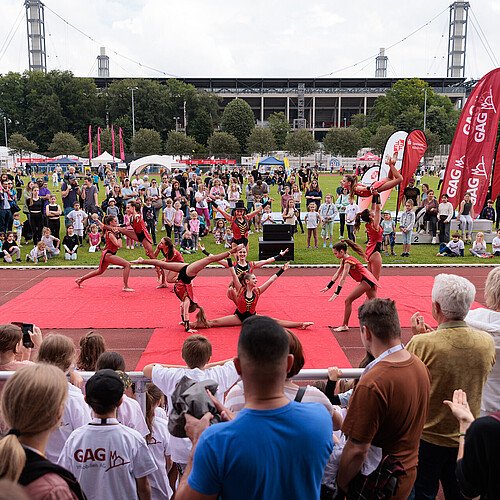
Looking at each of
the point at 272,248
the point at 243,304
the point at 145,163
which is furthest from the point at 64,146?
the point at 243,304

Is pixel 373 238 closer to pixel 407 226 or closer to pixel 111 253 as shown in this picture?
pixel 111 253

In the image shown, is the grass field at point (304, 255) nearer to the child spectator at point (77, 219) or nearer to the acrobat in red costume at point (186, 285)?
the child spectator at point (77, 219)

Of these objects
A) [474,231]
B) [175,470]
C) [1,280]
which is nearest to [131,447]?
[175,470]

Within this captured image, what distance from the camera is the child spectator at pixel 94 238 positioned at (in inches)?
705

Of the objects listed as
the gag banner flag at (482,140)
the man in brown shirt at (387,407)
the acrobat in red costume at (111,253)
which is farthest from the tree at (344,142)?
the man in brown shirt at (387,407)

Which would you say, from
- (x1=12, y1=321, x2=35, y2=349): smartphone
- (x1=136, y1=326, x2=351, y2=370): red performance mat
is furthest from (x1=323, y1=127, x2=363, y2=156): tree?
(x1=12, y1=321, x2=35, y2=349): smartphone

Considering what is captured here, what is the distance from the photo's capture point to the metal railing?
3646 mm

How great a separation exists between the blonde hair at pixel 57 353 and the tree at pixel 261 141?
74026 mm

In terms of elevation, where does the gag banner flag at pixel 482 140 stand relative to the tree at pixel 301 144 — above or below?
below

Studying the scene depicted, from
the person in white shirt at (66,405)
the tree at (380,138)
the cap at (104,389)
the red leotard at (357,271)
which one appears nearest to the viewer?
the cap at (104,389)

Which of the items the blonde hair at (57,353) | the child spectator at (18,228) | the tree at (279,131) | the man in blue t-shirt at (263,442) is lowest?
the child spectator at (18,228)

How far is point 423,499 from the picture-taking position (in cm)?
356

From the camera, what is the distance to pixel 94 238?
59.2ft

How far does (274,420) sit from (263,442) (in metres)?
0.10
